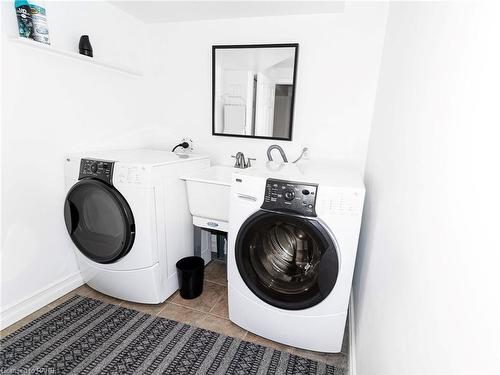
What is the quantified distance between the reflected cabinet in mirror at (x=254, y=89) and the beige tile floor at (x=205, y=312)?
1273 mm

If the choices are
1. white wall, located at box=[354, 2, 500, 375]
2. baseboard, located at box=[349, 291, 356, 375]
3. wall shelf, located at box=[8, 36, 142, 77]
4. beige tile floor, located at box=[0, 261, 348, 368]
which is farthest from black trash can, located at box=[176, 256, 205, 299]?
wall shelf, located at box=[8, 36, 142, 77]

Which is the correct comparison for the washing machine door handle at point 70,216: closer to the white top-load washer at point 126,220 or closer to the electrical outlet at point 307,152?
the white top-load washer at point 126,220

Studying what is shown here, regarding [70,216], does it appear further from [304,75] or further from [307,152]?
[304,75]

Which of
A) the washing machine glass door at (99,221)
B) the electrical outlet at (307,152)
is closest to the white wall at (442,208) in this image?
the electrical outlet at (307,152)

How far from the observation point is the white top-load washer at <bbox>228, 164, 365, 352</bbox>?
130 centimetres

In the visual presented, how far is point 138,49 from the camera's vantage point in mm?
2352

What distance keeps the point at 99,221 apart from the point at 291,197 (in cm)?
128

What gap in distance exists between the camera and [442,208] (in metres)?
0.62

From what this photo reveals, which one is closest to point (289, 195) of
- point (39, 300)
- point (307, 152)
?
point (307, 152)

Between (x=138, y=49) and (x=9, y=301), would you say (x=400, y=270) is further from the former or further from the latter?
(x=138, y=49)

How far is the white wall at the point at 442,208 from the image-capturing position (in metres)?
0.45

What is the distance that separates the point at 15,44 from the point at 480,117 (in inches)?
81.2

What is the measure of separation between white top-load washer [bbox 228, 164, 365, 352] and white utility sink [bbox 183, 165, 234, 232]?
0.31 m

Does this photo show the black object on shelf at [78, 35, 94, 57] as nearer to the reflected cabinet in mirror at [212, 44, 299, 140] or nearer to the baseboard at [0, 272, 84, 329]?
the reflected cabinet in mirror at [212, 44, 299, 140]
